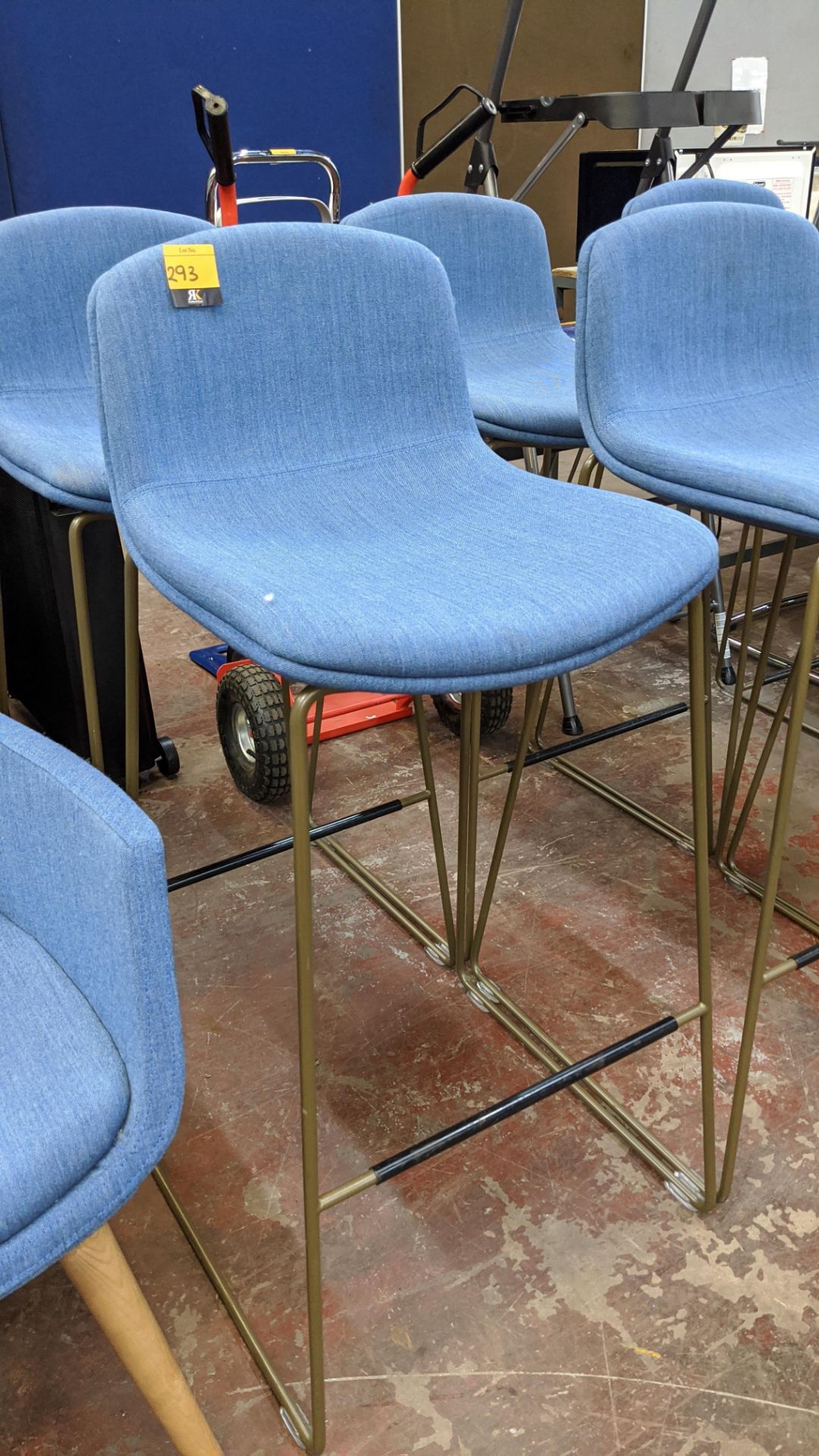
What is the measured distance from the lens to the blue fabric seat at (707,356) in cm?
102

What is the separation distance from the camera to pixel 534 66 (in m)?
4.88

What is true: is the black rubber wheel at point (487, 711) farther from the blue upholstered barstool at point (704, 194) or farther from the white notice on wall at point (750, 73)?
the white notice on wall at point (750, 73)

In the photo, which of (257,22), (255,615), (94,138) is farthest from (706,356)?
(257,22)

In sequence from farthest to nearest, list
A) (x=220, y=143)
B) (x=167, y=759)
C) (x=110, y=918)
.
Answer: (x=167, y=759)
(x=220, y=143)
(x=110, y=918)

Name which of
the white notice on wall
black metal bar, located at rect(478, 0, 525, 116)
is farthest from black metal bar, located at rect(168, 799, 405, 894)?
the white notice on wall

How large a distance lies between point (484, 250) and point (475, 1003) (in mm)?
1211

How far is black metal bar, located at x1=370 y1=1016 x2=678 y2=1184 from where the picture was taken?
0.97 meters

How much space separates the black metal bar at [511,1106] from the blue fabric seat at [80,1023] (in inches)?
14.5

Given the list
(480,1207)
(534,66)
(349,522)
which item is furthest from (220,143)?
(534,66)

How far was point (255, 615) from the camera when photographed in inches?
28.7

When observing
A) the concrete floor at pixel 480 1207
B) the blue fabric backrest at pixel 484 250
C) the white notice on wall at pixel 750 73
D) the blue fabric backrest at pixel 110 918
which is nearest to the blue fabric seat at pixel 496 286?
the blue fabric backrest at pixel 484 250

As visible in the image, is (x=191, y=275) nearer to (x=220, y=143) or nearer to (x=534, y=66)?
(x=220, y=143)

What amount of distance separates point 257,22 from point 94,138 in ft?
2.65

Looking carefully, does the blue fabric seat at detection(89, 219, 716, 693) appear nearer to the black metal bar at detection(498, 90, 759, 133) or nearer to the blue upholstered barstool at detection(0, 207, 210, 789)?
the blue upholstered barstool at detection(0, 207, 210, 789)
